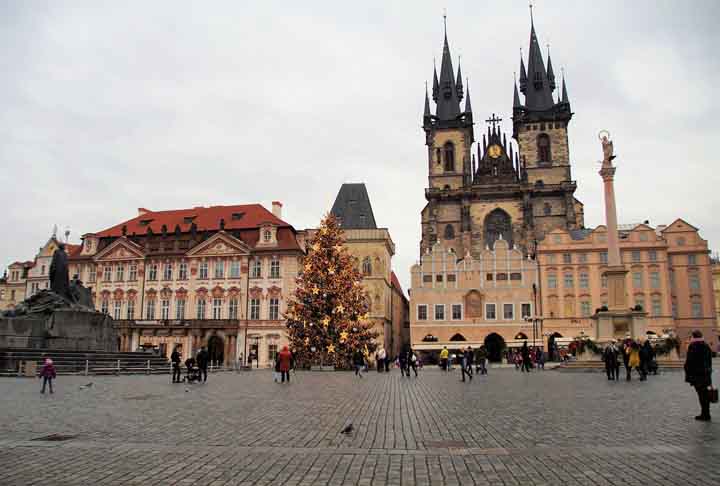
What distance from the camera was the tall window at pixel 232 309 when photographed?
53941mm

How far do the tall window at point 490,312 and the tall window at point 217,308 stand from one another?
24.3 meters

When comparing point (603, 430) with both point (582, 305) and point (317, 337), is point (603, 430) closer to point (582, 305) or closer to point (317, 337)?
point (317, 337)

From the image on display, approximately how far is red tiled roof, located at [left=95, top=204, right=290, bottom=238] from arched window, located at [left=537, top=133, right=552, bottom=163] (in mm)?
34340

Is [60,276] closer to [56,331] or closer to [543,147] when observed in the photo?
[56,331]

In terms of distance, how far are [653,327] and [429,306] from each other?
21.2 metres

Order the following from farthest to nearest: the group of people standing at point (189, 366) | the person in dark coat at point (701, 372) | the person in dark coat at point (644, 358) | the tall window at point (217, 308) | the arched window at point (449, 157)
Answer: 1. the arched window at point (449, 157)
2. the tall window at point (217, 308)
3. the person in dark coat at point (644, 358)
4. the group of people standing at point (189, 366)
5. the person in dark coat at point (701, 372)

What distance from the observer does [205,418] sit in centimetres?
1040

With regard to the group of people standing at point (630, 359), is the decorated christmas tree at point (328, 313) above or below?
above

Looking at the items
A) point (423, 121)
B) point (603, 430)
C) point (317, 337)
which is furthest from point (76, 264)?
point (603, 430)

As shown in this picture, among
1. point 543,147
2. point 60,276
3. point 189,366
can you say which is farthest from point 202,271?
point 543,147

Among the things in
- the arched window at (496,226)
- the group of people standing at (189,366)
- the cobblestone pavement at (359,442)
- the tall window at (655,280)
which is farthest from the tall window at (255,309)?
the cobblestone pavement at (359,442)

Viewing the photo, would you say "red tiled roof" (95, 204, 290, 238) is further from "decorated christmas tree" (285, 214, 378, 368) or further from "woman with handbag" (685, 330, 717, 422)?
"woman with handbag" (685, 330, 717, 422)

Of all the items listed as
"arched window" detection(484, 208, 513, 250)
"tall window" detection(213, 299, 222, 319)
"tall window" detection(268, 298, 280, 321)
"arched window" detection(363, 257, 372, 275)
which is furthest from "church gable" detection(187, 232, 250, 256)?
"arched window" detection(484, 208, 513, 250)

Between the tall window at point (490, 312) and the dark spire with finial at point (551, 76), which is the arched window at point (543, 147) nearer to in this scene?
the dark spire with finial at point (551, 76)
